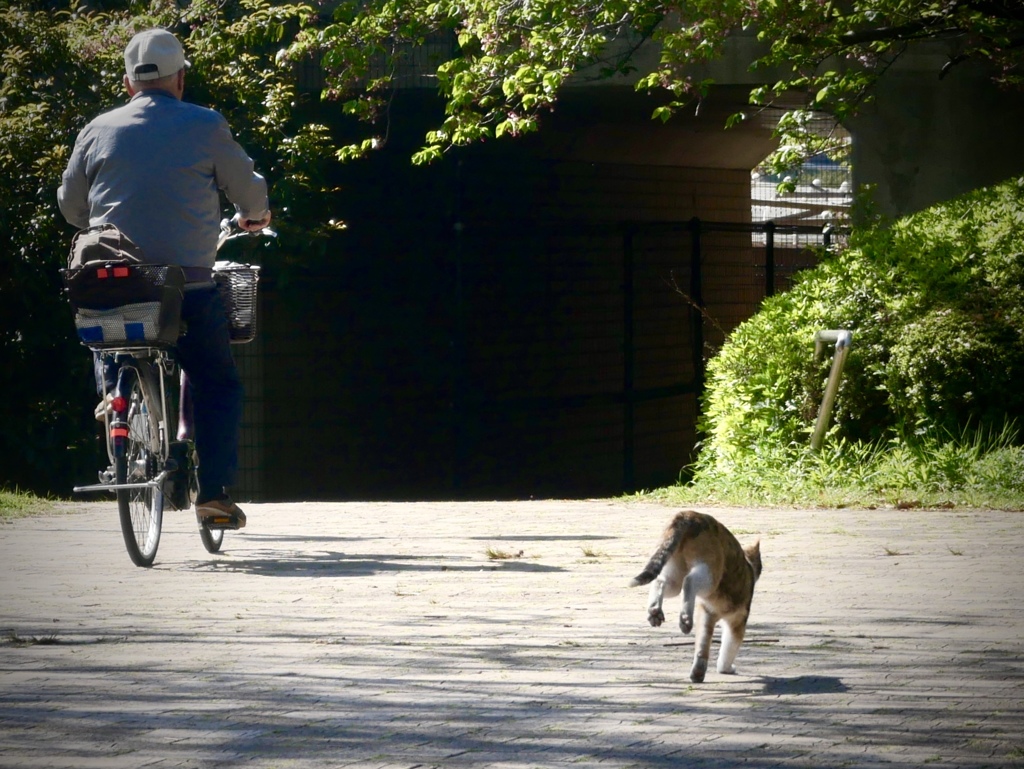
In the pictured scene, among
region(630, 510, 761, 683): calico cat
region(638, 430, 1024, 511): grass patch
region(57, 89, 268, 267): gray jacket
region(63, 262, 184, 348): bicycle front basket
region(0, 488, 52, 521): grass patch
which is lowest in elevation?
region(0, 488, 52, 521): grass patch

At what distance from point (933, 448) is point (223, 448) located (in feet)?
16.3

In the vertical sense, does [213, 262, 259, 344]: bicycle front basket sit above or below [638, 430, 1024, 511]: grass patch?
A: above

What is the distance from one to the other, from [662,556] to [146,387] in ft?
10.3

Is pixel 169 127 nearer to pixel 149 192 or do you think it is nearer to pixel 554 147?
pixel 149 192

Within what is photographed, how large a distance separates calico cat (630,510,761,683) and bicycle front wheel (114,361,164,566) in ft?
9.60

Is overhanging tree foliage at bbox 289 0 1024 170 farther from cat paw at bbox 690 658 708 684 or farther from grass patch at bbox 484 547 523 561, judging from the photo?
cat paw at bbox 690 658 708 684

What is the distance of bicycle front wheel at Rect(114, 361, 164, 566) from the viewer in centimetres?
645

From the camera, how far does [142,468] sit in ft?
21.3

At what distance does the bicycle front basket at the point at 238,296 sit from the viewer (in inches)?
264

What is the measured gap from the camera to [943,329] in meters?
9.53

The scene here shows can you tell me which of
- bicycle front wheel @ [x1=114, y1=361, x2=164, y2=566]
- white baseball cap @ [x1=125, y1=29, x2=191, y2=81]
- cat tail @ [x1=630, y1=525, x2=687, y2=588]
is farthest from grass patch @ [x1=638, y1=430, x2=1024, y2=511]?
cat tail @ [x1=630, y1=525, x2=687, y2=588]

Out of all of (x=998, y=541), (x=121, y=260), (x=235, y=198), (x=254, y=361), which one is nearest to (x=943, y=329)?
(x=998, y=541)

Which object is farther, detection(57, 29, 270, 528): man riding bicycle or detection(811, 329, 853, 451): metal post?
detection(811, 329, 853, 451): metal post

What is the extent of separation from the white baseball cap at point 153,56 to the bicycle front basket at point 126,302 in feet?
3.11
